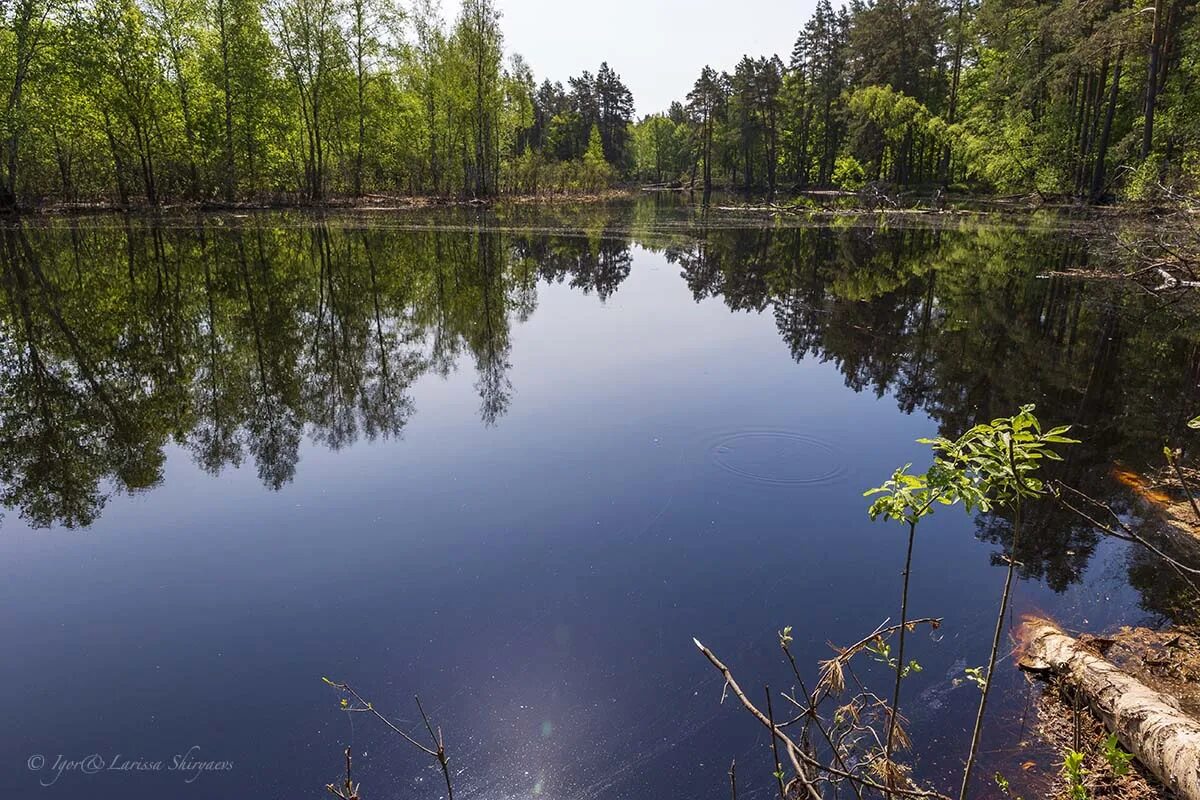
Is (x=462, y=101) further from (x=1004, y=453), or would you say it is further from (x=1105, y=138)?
(x=1004, y=453)

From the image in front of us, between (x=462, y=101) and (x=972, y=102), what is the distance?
40.6 meters

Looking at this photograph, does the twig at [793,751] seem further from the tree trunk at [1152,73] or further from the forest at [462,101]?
the tree trunk at [1152,73]

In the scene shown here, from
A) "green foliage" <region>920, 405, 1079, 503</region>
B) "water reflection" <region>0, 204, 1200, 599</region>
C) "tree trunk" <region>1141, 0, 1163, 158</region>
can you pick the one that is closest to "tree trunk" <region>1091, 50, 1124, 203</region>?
"tree trunk" <region>1141, 0, 1163, 158</region>

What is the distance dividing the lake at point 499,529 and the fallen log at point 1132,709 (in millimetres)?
409

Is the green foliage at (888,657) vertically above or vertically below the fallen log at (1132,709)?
above

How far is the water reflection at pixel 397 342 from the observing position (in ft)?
23.0

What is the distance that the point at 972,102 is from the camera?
52.0 metres

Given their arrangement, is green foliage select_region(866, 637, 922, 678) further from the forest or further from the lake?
the forest

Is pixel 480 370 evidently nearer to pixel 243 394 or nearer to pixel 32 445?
pixel 243 394

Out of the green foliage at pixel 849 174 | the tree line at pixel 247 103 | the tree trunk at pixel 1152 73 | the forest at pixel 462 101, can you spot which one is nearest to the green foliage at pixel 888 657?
the forest at pixel 462 101

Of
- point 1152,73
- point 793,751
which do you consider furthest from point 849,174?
point 793,751

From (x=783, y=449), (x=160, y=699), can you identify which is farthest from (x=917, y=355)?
(x=160, y=699)

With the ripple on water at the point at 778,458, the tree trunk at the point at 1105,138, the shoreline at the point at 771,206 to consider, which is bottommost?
the ripple on water at the point at 778,458

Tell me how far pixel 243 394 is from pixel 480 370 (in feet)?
10.9
